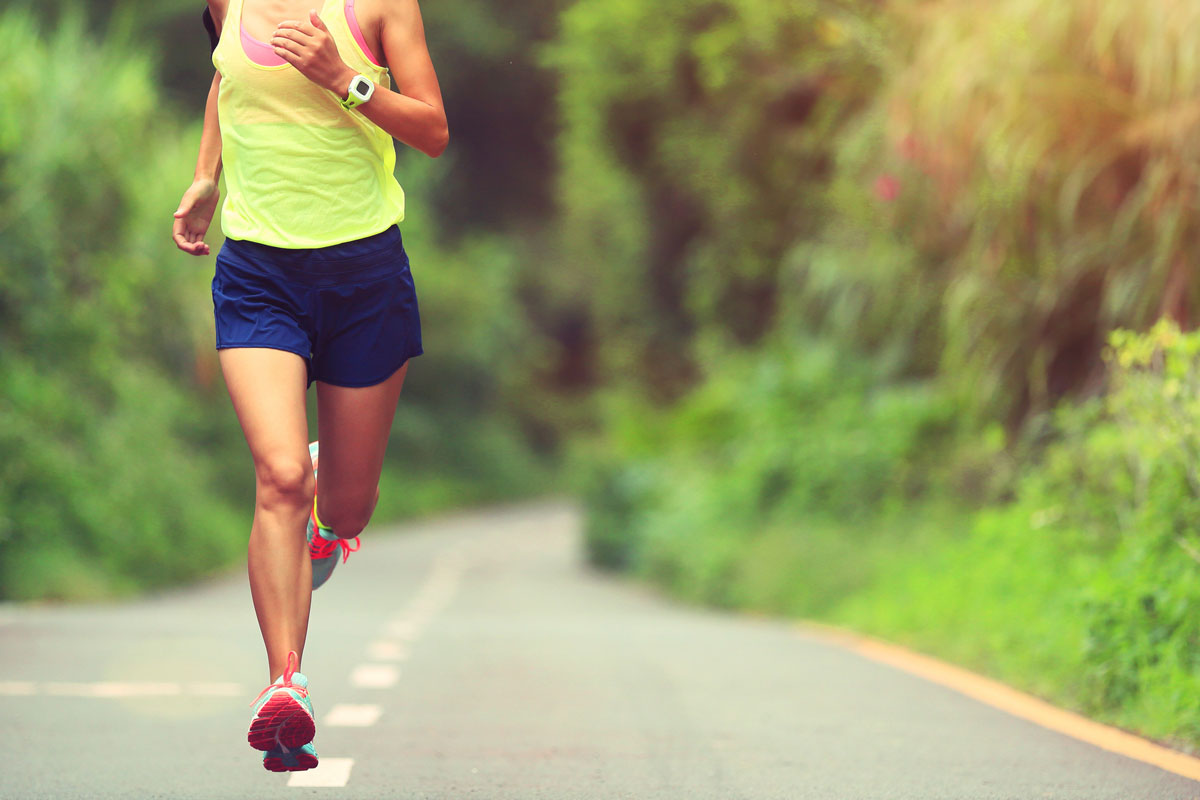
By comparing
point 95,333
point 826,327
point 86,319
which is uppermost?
point 826,327

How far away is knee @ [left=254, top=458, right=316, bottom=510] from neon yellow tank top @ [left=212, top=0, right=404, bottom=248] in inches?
21.2

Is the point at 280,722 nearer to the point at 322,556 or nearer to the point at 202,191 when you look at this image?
the point at 322,556

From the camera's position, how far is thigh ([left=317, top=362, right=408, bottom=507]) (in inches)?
178

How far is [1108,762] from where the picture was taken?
5.54 meters

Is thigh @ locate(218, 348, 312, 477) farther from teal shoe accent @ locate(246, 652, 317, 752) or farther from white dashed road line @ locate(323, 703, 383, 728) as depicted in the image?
white dashed road line @ locate(323, 703, 383, 728)

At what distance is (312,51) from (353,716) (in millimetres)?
3233

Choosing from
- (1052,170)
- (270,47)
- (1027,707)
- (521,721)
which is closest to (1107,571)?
(1027,707)

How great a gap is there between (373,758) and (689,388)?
23.3 m

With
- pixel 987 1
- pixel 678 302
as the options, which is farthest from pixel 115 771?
pixel 678 302

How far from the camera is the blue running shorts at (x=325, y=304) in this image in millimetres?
4309

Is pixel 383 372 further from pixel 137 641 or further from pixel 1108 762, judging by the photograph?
pixel 137 641

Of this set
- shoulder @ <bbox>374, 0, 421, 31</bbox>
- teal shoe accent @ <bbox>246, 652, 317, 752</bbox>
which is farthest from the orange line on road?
shoulder @ <bbox>374, 0, 421, 31</bbox>

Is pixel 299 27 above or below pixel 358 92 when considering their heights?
above

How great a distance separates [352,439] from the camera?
4555 mm
